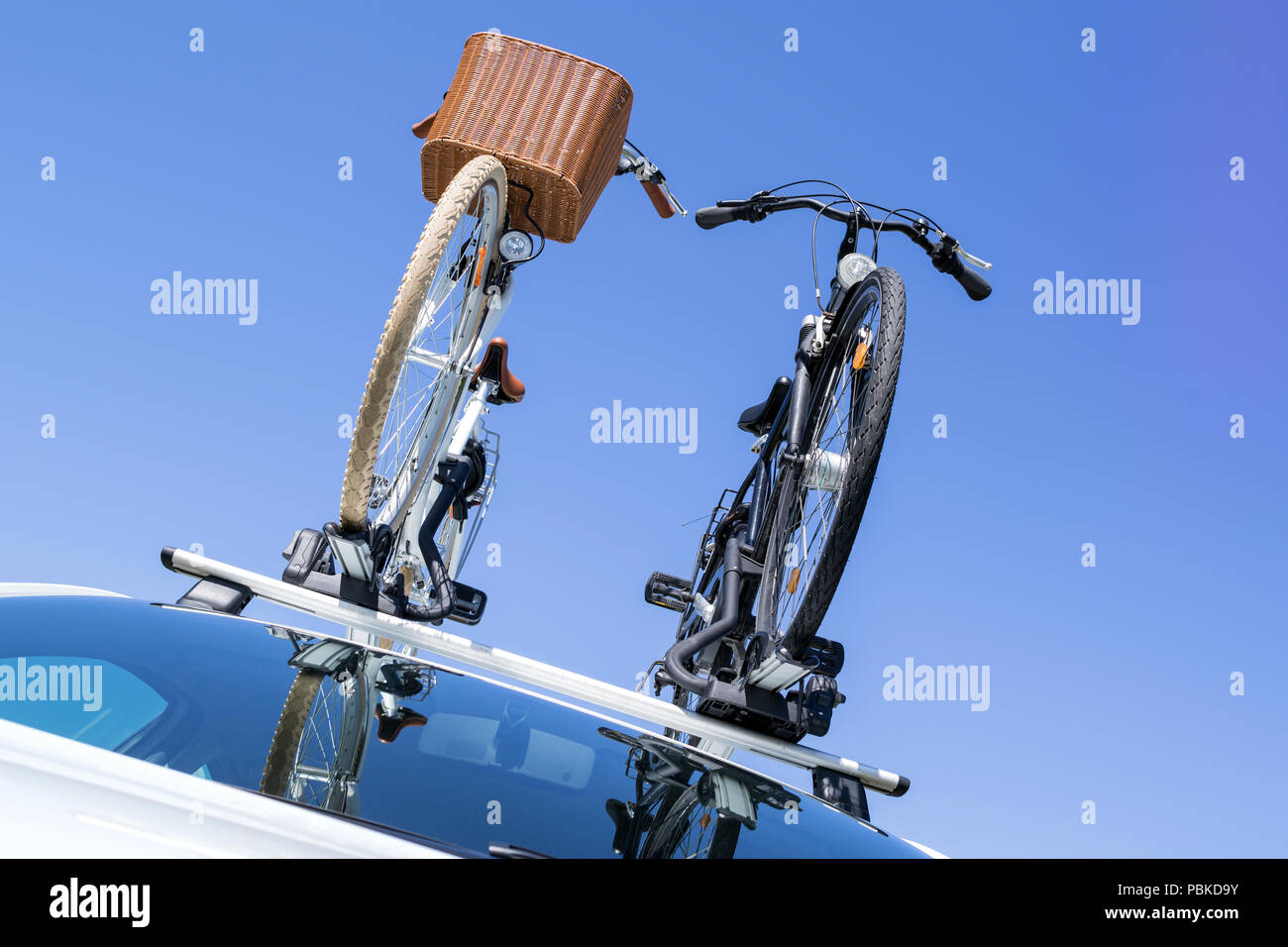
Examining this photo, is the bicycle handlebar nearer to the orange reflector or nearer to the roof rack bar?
the orange reflector

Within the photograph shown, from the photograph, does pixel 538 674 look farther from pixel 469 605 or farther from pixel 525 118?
pixel 525 118

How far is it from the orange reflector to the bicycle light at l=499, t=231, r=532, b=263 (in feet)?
6.14

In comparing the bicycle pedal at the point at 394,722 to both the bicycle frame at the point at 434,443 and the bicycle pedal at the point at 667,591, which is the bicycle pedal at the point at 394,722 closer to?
the bicycle frame at the point at 434,443

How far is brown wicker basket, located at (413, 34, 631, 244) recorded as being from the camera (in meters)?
4.72

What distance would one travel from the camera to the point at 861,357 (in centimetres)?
375

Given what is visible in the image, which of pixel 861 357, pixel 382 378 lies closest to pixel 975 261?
pixel 861 357

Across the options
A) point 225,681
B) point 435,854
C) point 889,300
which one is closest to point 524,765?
point 225,681

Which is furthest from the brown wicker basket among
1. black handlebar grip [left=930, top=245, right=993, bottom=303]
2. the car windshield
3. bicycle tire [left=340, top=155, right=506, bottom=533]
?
the car windshield

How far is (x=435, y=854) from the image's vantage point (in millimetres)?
1307

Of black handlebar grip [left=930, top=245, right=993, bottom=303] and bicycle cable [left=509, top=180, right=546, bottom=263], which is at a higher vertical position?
bicycle cable [left=509, top=180, right=546, bottom=263]

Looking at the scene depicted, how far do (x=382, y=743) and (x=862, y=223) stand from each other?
3.43 metres

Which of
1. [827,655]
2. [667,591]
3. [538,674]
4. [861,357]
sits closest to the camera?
[538,674]

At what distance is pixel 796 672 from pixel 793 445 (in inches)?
38.3
